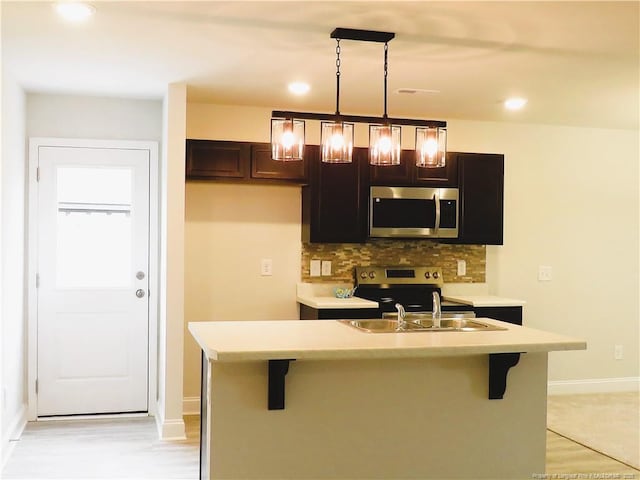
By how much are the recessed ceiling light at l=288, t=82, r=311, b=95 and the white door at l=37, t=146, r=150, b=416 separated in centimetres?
121

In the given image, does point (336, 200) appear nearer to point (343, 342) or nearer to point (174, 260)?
point (174, 260)

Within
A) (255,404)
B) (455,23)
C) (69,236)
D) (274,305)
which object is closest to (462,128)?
(274,305)

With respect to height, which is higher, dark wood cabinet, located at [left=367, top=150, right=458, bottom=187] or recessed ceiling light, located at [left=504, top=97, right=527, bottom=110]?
recessed ceiling light, located at [left=504, top=97, right=527, bottom=110]

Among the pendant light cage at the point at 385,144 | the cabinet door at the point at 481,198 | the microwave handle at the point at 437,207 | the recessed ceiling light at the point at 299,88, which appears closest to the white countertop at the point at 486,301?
the cabinet door at the point at 481,198

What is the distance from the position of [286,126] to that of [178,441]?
7.42 feet

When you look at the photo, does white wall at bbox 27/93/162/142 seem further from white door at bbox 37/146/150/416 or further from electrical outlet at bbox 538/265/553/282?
electrical outlet at bbox 538/265/553/282

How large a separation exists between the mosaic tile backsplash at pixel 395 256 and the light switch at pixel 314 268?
0.02m

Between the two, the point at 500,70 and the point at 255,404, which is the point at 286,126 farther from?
the point at 500,70

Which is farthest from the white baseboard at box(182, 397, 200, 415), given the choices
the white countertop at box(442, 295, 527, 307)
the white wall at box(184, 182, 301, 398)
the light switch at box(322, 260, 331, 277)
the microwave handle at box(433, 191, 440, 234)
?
the microwave handle at box(433, 191, 440, 234)

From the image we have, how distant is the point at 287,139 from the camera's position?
3.20 m

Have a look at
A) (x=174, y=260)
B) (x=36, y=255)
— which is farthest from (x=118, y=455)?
(x=36, y=255)

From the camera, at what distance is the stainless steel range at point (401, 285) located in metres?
5.25

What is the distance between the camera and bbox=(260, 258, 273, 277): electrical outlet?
17.1 ft

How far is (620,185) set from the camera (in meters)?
6.02
